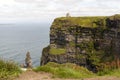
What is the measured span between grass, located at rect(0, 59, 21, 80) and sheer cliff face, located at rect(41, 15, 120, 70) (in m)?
103

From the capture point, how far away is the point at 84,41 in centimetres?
13338

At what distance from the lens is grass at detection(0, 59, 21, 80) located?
1850 cm

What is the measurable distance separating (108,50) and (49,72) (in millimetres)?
109051

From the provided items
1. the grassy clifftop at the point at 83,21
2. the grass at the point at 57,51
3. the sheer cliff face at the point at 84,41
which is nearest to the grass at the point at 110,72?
the sheer cliff face at the point at 84,41

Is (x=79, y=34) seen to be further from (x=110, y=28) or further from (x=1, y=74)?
(x=1, y=74)

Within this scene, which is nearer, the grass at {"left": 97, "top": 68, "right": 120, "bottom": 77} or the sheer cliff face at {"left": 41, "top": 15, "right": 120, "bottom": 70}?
the grass at {"left": 97, "top": 68, "right": 120, "bottom": 77}

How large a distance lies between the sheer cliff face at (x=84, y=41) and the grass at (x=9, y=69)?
102841mm

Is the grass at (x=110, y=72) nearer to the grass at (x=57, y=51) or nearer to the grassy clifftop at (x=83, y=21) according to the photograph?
the grass at (x=57, y=51)

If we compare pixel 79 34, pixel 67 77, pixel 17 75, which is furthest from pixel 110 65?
pixel 79 34

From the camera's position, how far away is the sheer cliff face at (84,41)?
12419cm

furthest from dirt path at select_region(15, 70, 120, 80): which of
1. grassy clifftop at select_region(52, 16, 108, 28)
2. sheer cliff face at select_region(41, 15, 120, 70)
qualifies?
grassy clifftop at select_region(52, 16, 108, 28)

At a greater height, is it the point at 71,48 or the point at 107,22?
the point at 107,22

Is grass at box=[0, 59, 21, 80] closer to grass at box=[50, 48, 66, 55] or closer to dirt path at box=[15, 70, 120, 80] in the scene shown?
dirt path at box=[15, 70, 120, 80]

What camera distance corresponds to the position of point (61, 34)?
135125 mm
